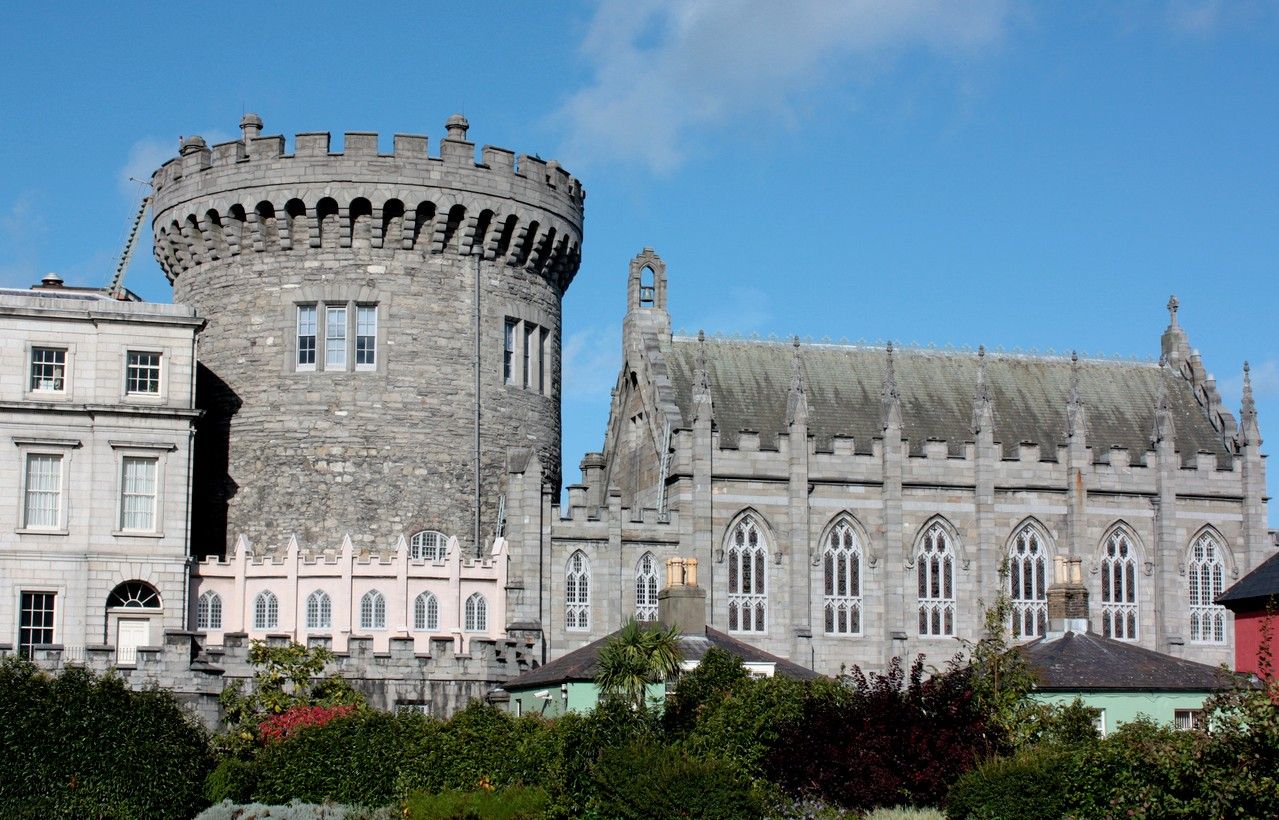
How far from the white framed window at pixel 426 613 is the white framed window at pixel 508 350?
7705 millimetres

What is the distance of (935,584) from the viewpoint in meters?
54.7

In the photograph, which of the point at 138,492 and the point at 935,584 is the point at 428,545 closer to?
the point at 138,492

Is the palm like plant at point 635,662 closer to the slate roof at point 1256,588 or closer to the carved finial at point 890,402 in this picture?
the slate roof at point 1256,588

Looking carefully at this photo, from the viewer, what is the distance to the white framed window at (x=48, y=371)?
49312 millimetres

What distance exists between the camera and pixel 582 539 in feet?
169

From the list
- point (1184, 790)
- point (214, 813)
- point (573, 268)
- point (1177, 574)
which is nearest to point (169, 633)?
point (214, 813)

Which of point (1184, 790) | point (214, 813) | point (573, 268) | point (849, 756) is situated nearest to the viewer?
point (1184, 790)

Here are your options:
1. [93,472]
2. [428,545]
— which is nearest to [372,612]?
[428,545]

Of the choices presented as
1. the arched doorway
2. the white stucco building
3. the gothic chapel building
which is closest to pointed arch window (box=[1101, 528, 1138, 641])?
the gothic chapel building

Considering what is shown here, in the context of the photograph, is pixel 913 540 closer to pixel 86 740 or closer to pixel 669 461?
pixel 669 461

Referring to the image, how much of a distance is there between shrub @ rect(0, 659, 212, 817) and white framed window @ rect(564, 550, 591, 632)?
15.0m

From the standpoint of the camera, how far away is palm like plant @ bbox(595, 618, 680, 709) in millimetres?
38281

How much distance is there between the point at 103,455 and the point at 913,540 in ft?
72.6

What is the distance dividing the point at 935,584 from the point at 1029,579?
2.85m
